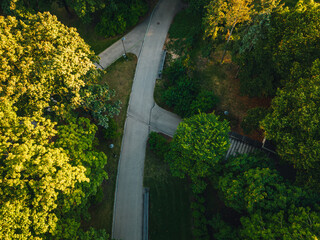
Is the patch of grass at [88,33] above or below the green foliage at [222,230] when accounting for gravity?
above

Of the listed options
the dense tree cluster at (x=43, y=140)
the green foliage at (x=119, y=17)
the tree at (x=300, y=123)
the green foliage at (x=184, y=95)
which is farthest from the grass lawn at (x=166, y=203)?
the green foliage at (x=119, y=17)

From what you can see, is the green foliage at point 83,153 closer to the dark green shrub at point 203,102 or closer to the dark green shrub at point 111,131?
the dark green shrub at point 111,131

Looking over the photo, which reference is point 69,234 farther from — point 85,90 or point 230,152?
point 230,152

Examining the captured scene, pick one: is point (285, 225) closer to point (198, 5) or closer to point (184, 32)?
point (198, 5)

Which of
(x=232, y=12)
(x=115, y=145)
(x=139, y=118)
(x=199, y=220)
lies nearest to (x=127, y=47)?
(x=139, y=118)

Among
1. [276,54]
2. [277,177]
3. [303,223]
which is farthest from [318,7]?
[303,223]

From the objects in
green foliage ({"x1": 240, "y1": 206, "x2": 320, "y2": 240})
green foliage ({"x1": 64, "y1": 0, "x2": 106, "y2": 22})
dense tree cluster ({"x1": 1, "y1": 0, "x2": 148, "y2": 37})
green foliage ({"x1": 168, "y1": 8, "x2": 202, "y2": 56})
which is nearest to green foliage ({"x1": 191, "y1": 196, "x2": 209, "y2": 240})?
green foliage ({"x1": 240, "y1": 206, "x2": 320, "y2": 240})

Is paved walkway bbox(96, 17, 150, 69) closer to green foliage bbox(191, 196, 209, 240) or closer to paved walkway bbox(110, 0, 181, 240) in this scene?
paved walkway bbox(110, 0, 181, 240)
